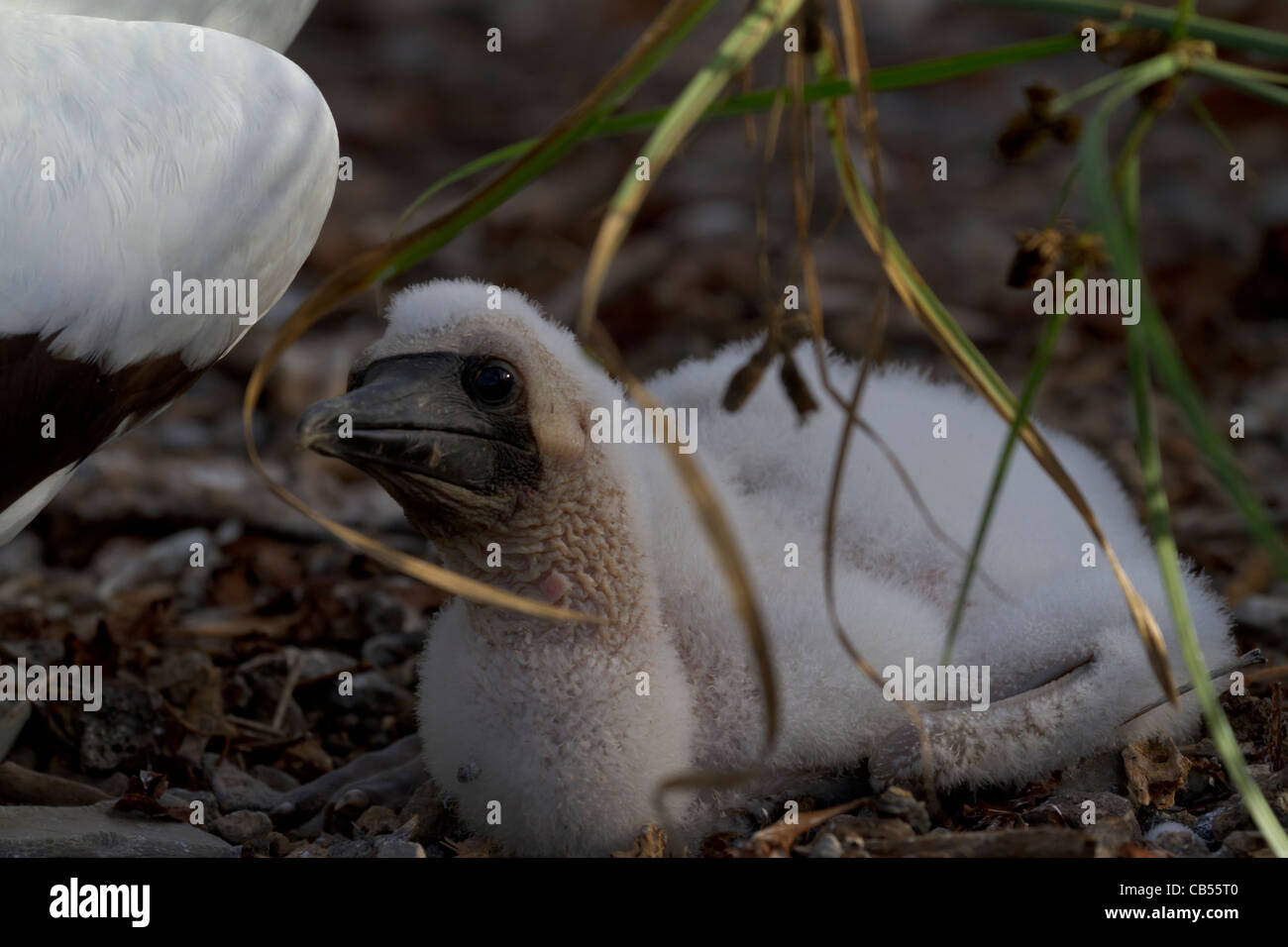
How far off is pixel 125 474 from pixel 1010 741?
3526mm

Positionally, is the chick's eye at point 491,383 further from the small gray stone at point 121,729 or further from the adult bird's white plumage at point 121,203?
the small gray stone at point 121,729

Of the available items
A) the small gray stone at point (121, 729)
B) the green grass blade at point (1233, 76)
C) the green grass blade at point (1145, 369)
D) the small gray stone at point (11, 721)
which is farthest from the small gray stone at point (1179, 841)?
the small gray stone at point (11, 721)

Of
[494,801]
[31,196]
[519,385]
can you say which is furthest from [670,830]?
[31,196]

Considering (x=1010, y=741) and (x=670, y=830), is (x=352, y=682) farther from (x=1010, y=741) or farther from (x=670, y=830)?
(x=1010, y=741)

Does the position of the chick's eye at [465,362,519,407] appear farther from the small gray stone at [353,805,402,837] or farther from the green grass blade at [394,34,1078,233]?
the small gray stone at [353,805,402,837]

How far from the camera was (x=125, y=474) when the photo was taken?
537cm

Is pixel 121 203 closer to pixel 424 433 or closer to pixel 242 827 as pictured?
pixel 424 433

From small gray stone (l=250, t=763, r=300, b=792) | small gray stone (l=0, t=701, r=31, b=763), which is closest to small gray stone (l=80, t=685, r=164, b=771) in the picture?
small gray stone (l=0, t=701, r=31, b=763)

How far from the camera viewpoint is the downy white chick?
9.38 ft

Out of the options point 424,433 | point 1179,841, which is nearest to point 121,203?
point 424,433

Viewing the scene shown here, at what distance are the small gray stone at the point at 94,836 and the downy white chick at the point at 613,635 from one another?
19.0 inches

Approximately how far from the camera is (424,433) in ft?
9.17
